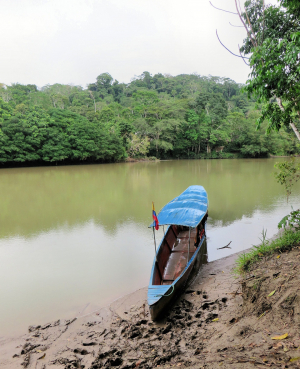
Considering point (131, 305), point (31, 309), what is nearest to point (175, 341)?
point (131, 305)

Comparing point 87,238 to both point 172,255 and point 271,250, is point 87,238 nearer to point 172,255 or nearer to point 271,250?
point 172,255

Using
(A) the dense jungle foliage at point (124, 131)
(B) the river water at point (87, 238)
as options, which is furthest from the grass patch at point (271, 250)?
(A) the dense jungle foliage at point (124, 131)

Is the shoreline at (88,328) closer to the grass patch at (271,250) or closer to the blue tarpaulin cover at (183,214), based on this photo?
the grass patch at (271,250)

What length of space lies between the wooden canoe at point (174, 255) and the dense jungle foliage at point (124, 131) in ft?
77.5

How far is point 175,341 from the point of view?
3270 millimetres

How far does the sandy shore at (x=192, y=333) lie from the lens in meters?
2.47

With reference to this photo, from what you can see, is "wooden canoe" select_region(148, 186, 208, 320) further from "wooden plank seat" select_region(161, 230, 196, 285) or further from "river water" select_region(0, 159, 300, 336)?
"river water" select_region(0, 159, 300, 336)

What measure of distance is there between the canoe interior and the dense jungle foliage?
2391cm

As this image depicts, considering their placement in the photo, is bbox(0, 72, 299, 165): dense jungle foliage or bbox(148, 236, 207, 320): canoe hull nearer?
bbox(148, 236, 207, 320): canoe hull

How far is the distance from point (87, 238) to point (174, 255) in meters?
3.14

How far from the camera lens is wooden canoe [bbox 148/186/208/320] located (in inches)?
155

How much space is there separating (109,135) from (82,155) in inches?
159

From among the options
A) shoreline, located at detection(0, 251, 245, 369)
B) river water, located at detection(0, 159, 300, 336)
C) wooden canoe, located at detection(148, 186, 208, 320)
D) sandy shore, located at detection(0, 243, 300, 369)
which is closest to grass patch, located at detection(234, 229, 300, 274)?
sandy shore, located at detection(0, 243, 300, 369)

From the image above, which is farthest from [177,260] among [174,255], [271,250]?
[271,250]
